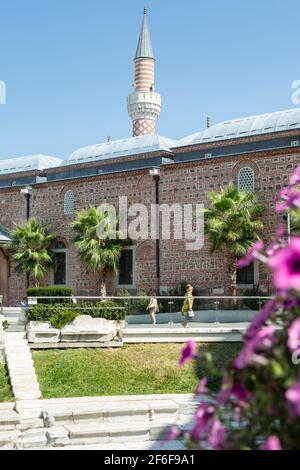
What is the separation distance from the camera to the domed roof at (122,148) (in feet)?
88.0

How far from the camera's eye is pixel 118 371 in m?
11.9

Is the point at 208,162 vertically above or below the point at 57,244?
above

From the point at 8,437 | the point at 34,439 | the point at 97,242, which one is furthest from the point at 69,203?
the point at 8,437

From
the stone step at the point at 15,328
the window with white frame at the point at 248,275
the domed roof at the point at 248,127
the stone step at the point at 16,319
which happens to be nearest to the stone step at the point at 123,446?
the stone step at the point at 15,328

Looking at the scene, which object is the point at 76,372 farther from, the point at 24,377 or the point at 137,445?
the point at 137,445

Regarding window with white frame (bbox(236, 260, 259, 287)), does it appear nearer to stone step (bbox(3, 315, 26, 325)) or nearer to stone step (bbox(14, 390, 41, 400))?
stone step (bbox(3, 315, 26, 325))

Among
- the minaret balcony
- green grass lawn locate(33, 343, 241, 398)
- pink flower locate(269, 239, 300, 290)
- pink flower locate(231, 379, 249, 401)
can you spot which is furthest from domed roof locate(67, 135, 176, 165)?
pink flower locate(269, 239, 300, 290)

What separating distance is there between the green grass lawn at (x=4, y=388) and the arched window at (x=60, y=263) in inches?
582

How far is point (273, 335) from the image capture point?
255 cm

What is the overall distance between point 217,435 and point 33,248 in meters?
24.4

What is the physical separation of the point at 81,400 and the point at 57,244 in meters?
17.6

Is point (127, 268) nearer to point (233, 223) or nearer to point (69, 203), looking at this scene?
point (69, 203)

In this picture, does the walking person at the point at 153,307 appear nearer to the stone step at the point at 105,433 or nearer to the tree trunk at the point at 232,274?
the tree trunk at the point at 232,274
